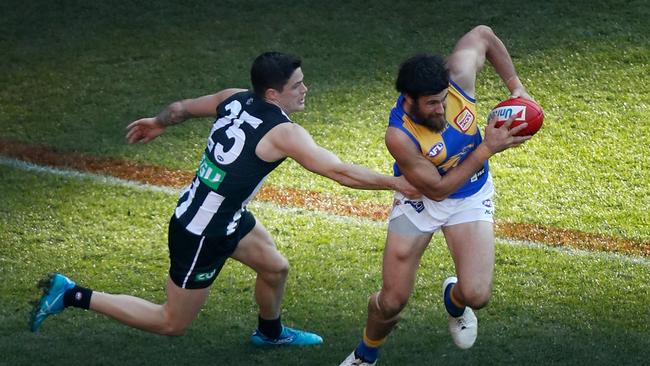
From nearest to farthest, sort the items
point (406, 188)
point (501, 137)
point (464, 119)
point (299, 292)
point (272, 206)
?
point (501, 137), point (406, 188), point (464, 119), point (299, 292), point (272, 206)

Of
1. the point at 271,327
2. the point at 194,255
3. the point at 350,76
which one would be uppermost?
the point at 194,255

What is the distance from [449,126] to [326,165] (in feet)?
2.75

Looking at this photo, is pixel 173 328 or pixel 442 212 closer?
pixel 442 212

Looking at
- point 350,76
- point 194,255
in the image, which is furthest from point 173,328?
point 350,76

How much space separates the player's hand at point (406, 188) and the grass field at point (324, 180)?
1.27 meters

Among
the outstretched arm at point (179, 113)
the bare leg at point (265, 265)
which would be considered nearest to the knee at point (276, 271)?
the bare leg at point (265, 265)

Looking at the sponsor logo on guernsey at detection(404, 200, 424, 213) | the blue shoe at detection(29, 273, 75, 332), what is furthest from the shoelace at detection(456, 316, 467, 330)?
the blue shoe at detection(29, 273, 75, 332)

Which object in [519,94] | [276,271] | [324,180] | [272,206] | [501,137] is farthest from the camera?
[324,180]

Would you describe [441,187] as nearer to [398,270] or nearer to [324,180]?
[398,270]

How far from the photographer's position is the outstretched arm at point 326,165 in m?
6.86

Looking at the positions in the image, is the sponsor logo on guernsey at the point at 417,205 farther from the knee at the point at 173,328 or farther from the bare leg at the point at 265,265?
the knee at the point at 173,328

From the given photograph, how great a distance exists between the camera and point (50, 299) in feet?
24.7

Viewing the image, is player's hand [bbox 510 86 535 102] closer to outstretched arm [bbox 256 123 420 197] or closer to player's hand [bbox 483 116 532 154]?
player's hand [bbox 483 116 532 154]

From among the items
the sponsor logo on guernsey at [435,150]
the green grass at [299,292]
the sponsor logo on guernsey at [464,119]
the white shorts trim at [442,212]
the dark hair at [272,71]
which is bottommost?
the green grass at [299,292]
